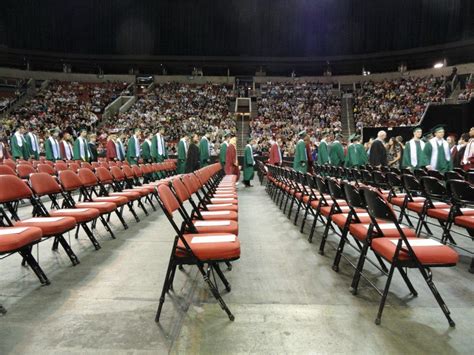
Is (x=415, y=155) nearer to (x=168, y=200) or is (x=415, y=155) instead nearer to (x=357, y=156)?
(x=357, y=156)

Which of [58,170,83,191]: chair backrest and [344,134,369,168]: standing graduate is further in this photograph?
[344,134,369,168]: standing graduate

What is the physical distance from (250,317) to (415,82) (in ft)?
84.0

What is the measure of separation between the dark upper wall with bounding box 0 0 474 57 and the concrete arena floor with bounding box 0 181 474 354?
1055 inches

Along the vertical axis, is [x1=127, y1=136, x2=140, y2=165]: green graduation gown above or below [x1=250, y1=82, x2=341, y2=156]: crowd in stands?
below

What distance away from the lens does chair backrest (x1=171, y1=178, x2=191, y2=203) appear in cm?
331

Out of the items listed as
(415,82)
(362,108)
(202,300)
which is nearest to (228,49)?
(362,108)

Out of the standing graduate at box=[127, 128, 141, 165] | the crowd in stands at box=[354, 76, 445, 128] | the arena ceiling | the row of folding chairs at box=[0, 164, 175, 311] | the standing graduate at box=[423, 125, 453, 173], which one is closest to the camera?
the row of folding chairs at box=[0, 164, 175, 311]

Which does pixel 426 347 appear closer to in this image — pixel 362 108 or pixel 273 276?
pixel 273 276

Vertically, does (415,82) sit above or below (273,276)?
above

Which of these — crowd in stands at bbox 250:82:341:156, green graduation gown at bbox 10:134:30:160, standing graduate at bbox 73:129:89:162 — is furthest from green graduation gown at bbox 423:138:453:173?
crowd in stands at bbox 250:82:341:156

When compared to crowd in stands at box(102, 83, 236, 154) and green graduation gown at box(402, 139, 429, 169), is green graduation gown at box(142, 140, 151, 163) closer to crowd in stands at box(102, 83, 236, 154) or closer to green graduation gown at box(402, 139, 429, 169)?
green graduation gown at box(402, 139, 429, 169)

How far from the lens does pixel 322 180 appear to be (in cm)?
427

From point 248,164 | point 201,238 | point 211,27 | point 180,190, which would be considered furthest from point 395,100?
point 201,238

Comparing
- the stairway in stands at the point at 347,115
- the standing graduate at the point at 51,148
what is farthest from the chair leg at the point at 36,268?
the stairway in stands at the point at 347,115
